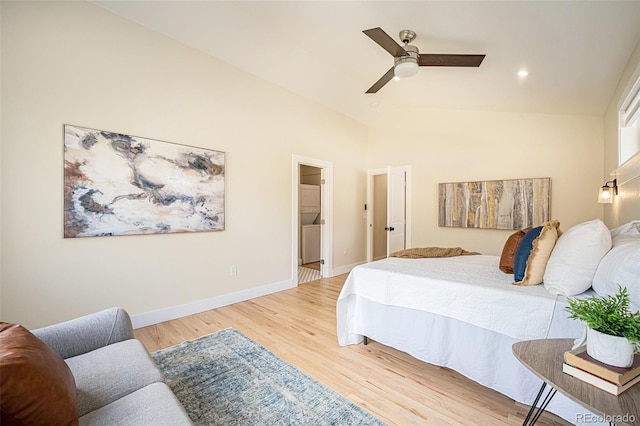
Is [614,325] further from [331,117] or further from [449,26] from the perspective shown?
[331,117]

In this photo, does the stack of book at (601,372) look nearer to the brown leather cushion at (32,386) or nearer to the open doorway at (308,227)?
the brown leather cushion at (32,386)

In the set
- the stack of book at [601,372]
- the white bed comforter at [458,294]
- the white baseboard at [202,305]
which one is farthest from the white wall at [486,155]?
the stack of book at [601,372]

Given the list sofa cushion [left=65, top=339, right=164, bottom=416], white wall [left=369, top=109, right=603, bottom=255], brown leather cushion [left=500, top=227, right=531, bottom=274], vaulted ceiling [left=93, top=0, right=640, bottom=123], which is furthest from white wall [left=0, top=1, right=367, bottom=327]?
brown leather cushion [left=500, top=227, right=531, bottom=274]

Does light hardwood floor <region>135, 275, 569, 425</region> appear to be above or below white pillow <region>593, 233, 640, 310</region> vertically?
below

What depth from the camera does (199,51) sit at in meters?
3.21

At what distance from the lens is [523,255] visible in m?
1.88

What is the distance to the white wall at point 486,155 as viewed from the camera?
3.65m

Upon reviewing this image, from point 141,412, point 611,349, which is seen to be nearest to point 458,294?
point 611,349

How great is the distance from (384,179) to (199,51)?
184 inches

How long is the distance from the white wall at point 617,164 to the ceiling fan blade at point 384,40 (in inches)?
69.0

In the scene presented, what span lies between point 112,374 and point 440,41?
352 centimetres

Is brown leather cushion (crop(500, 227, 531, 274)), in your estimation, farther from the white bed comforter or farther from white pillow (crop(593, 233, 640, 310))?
white pillow (crop(593, 233, 640, 310))

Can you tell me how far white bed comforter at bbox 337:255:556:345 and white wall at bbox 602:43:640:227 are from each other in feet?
3.50

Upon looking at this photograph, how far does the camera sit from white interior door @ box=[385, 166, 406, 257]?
16.5 ft
